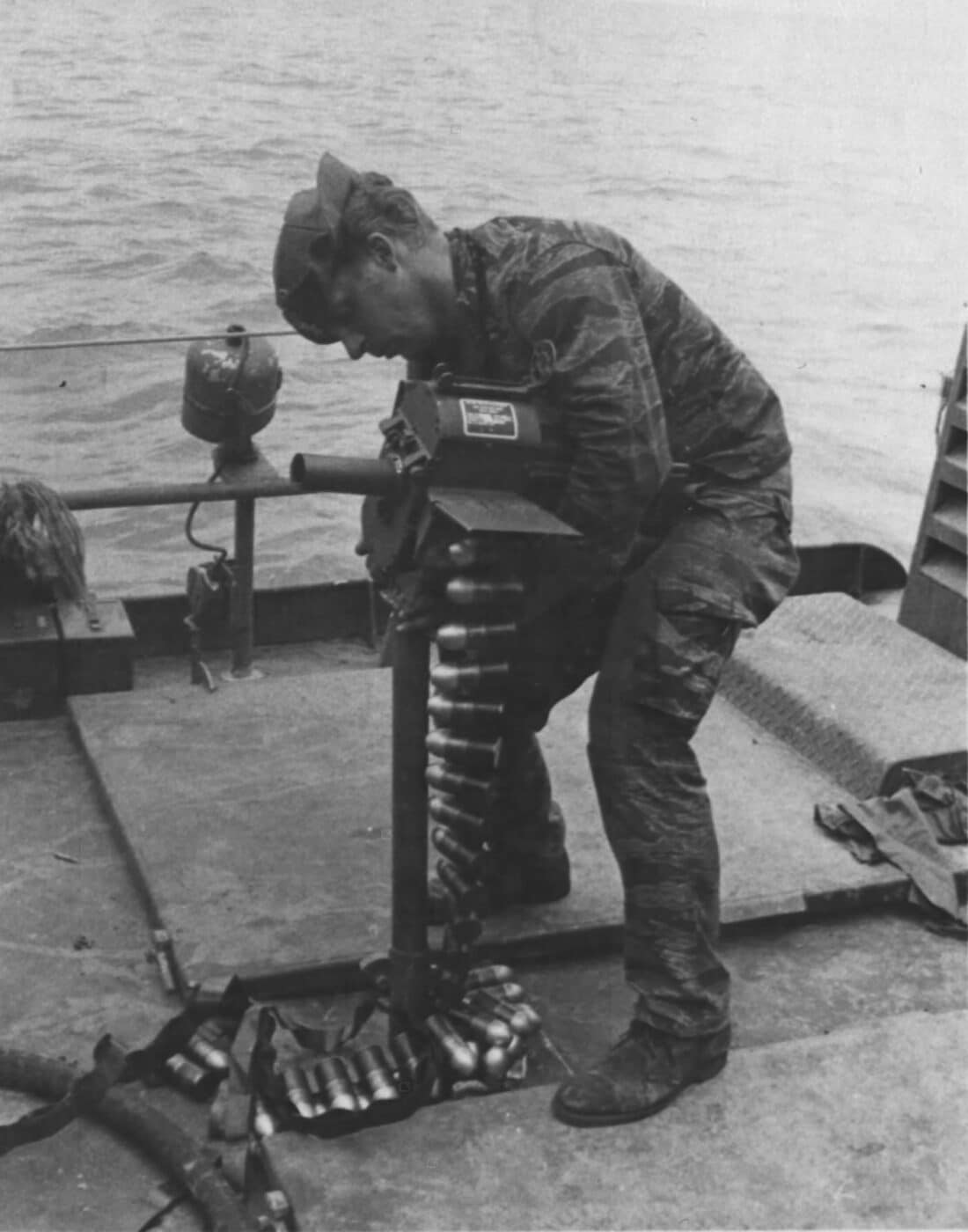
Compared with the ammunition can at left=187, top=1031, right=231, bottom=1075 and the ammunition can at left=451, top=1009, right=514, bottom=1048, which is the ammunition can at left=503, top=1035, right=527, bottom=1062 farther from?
the ammunition can at left=187, top=1031, right=231, bottom=1075

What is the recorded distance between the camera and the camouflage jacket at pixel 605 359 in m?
3.94

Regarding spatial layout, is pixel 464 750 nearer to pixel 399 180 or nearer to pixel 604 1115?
pixel 604 1115

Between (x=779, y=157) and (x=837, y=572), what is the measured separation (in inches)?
888

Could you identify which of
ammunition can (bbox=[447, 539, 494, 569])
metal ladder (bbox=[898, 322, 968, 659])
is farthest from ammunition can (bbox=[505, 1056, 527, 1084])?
metal ladder (bbox=[898, 322, 968, 659])

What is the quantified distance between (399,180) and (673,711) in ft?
57.9

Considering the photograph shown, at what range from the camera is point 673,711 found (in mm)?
4227

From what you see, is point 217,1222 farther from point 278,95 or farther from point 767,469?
point 278,95

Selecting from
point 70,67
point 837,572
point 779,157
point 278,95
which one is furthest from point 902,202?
point 837,572

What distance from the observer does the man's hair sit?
13.1 ft

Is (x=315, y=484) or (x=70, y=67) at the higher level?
(x=315, y=484)

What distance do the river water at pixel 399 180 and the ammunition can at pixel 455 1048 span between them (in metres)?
6.54

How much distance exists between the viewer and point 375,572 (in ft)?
13.6

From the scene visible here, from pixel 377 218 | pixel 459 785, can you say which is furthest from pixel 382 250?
pixel 459 785

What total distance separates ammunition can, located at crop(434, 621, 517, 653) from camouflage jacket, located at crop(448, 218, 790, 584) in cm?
27
